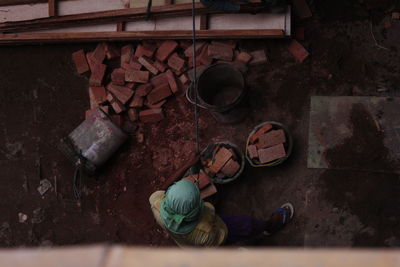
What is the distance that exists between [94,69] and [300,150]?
3.34 metres

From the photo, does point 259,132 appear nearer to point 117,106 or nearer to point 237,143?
point 237,143

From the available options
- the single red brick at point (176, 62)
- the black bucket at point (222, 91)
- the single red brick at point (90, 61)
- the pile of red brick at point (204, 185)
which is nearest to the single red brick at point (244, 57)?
the black bucket at point (222, 91)

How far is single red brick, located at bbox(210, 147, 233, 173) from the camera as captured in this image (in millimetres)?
5887

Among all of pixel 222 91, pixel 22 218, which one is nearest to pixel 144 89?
pixel 222 91

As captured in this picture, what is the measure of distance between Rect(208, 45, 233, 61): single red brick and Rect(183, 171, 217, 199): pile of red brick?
1.78 m

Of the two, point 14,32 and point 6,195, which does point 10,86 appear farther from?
point 6,195

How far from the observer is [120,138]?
637cm

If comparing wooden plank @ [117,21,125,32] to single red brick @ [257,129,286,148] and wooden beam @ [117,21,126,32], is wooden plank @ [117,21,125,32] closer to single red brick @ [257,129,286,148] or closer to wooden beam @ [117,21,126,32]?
wooden beam @ [117,21,126,32]

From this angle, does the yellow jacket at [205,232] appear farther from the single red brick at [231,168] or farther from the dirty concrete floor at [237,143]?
the dirty concrete floor at [237,143]

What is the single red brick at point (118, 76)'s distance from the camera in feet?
22.1

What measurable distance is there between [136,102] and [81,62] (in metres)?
1.17

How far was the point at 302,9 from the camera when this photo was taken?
6371 mm

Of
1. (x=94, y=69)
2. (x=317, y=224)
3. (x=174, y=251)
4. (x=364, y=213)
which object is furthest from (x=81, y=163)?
(x=174, y=251)

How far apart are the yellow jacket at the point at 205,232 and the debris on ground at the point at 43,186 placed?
8.46 feet
